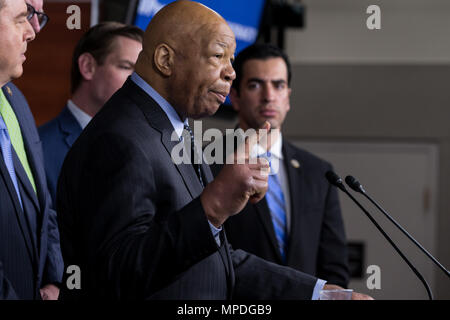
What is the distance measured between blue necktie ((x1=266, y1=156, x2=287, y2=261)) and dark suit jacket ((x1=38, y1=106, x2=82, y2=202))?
788 mm

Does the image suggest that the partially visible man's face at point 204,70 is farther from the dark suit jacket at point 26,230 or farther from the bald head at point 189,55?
the dark suit jacket at point 26,230

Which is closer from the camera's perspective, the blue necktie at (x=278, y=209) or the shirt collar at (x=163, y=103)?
the shirt collar at (x=163, y=103)

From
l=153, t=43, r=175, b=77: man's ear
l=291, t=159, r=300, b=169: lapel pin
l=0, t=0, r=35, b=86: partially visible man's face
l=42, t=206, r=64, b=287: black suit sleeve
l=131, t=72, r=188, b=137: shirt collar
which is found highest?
l=0, t=0, r=35, b=86: partially visible man's face

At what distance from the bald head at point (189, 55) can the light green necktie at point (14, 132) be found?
57 cm

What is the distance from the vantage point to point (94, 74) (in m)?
2.64

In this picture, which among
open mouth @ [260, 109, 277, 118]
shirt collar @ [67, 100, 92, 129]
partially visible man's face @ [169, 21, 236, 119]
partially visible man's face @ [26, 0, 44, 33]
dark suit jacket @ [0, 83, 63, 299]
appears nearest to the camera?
partially visible man's face @ [169, 21, 236, 119]

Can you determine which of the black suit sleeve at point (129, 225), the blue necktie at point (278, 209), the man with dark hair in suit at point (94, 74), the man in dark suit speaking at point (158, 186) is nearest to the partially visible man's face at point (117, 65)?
the man with dark hair in suit at point (94, 74)

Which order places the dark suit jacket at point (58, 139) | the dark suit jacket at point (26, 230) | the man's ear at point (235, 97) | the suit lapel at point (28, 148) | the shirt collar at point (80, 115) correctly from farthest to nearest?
the man's ear at point (235, 97)
the shirt collar at point (80, 115)
the dark suit jacket at point (58, 139)
the suit lapel at point (28, 148)
the dark suit jacket at point (26, 230)

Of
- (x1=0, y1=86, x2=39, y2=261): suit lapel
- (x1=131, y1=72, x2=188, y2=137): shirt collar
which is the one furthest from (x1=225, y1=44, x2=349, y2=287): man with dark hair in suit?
(x1=131, y1=72, x2=188, y2=137): shirt collar

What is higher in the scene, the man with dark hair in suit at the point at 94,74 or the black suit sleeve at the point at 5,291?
the man with dark hair in suit at the point at 94,74

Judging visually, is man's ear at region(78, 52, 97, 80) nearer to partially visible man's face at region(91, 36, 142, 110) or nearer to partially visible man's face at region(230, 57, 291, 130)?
partially visible man's face at region(91, 36, 142, 110)

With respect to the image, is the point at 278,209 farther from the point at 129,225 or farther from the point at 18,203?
the point at 129,225

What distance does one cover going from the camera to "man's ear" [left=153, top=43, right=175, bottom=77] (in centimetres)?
155

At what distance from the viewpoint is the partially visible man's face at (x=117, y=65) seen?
2605 millimetres
